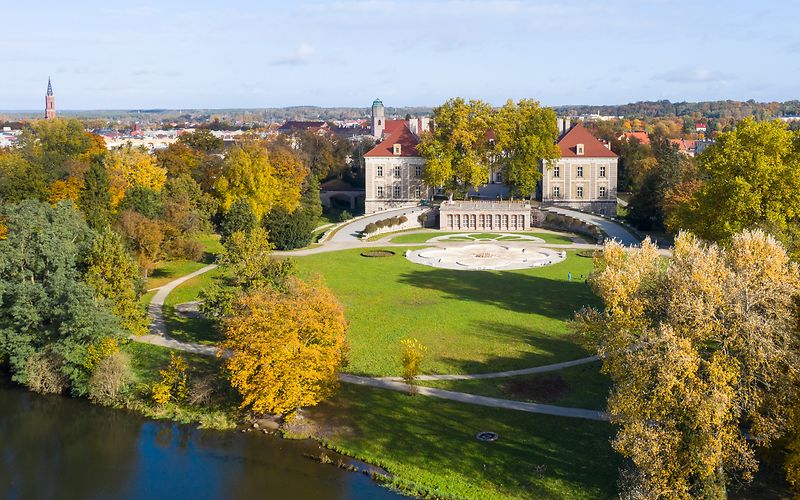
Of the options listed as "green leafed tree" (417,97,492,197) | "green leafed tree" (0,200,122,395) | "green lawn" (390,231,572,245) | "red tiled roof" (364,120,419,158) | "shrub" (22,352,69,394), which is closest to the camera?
"green leafed tree" (0,200,122,395)

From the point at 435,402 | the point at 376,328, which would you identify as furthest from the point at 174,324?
the point at 435,402

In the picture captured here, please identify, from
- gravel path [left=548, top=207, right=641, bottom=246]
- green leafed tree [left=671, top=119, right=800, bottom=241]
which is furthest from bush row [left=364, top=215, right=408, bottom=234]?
green leafed tree [left=671, top=119, right=800, bottom=241]

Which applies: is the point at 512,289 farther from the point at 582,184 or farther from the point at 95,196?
the point at 582,184

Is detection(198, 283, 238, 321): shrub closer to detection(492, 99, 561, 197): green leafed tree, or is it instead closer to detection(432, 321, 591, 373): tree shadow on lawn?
detection(432, 321, 591, 373): tree shadow on lawn

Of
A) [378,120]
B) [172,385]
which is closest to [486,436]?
[172,385]

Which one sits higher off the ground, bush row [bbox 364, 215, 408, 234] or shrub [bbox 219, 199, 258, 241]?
shrub [bbox 219, 199, 258, 241]

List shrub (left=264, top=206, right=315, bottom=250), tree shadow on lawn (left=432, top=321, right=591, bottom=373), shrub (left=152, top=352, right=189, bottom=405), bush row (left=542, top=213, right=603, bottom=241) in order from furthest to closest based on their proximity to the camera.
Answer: bush row (left=542, top=213, right=603, bottom=241) → shrub (left=264, top=206, right=315, bottom=250) → tree shadow on lawn (left=432, top=321, right=591, bottom=373) → shrub (left=152, top=352, right=189, bottom=405)

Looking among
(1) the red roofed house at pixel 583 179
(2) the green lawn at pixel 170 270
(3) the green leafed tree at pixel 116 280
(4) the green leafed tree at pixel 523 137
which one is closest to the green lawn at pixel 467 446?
(3) the green leafed tree at pixel 116 280
